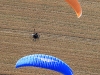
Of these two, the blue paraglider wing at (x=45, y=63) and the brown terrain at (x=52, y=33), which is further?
the brown terrain at (x=52, y=33)

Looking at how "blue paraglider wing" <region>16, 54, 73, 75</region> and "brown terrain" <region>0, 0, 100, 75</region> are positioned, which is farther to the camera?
"brown terrain" <region>0, 0, 100, 75</region>

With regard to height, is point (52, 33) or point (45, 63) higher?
point (52, 33)

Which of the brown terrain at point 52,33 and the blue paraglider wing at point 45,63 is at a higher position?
the brown terrain at point 52,33

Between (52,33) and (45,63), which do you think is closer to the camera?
(45,63)

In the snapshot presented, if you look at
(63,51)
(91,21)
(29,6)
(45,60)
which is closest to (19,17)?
(29,6)

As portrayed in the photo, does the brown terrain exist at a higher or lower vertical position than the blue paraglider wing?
higher

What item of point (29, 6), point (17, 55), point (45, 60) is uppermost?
point (29, 6)

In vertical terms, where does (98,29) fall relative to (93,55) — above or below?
above

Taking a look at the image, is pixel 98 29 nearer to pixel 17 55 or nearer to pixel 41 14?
pixel 41 14
